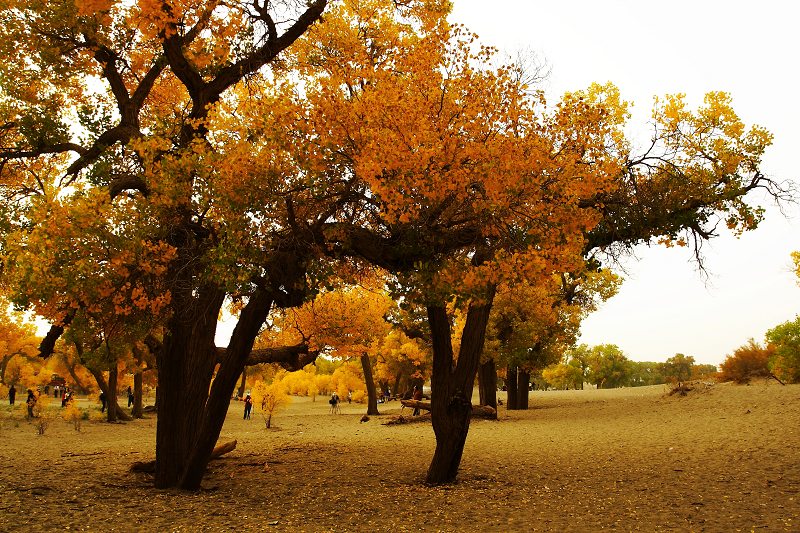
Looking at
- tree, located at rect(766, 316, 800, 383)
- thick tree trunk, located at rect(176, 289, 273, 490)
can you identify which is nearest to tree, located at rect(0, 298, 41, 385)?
thick tree trunk, located at rect(176, 289, 273, 490)

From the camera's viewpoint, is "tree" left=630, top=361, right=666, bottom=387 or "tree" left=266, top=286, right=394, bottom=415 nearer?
"tree" left=266, top=286, right=394, bottom=415

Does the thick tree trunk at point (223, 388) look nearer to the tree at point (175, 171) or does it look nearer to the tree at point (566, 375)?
the tree at point (175, 171)

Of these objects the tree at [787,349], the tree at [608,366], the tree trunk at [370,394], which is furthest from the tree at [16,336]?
the tree at [608,366]

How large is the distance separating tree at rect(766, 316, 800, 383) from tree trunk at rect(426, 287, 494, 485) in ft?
82.8

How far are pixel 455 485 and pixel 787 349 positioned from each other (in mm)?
25690

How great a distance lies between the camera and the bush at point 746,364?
105ft

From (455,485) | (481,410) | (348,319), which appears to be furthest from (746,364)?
(455,485)

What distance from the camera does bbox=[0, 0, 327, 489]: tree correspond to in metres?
8.01

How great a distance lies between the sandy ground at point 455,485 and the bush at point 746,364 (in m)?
14.9

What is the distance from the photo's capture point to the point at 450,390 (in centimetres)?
1014

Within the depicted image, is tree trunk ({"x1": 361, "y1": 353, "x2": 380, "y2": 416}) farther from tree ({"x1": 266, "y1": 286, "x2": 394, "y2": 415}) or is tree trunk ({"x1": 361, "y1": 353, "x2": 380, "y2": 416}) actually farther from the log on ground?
the log on ground

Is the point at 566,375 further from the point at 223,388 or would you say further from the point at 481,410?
the point at 223,388

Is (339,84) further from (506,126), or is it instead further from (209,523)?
(209,523)

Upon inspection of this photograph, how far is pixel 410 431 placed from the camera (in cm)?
2039
